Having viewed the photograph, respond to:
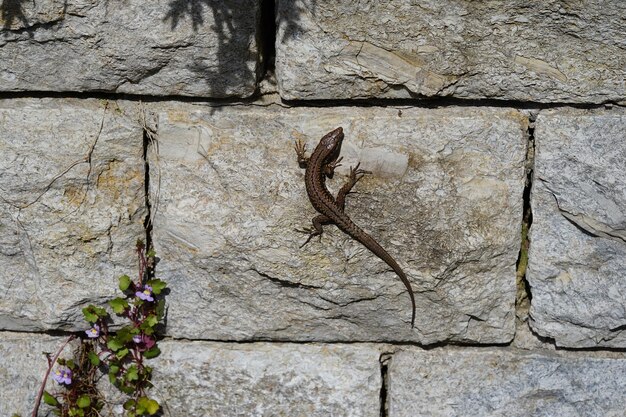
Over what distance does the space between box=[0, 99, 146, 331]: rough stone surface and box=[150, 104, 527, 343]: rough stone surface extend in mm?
133

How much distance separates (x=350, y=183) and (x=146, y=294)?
97 cm

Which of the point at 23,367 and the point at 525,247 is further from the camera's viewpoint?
the point at 23,367

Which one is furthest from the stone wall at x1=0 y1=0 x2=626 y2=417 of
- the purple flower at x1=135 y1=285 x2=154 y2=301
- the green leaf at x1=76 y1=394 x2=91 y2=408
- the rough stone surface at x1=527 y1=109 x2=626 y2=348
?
the green leaf at x1=76 y1=394 x2=91 y2=408

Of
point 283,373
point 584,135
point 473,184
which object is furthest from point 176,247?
point 584,135

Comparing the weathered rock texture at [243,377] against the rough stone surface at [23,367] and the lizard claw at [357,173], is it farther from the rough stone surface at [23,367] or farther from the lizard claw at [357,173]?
the lizard claw at [357,173]

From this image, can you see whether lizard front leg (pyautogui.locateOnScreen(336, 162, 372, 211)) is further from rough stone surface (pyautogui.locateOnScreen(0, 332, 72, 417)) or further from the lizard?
rough stone surface (pyautogui.locateOnScreen(0, 332, 72, 417))

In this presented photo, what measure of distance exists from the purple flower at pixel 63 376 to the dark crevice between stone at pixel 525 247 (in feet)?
6.40

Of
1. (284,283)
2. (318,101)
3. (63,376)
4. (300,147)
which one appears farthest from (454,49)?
(63,376)

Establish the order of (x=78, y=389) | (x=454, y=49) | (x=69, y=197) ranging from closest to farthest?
(x=454, y=49) < (x=69, y=197) < (x=78, y=389)

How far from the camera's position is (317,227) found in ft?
9.73

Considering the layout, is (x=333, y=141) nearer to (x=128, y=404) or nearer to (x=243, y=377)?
(x=243, y=377)

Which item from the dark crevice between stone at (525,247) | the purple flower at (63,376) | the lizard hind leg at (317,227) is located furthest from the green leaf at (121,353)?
the dark crevice between stone at (525,247)

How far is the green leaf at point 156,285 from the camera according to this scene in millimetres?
3082

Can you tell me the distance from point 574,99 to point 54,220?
2.15 meters
